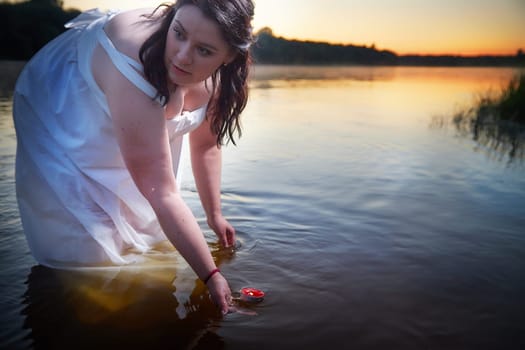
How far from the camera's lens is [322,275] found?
2.60 m

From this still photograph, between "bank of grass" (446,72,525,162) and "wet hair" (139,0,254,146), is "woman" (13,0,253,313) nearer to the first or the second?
"wet hair" (139,0,254,146)

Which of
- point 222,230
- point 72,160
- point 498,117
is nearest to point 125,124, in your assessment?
point 72,160

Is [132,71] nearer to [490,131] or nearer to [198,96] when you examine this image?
[198,96]

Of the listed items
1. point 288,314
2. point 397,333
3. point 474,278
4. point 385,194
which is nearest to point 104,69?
point 288,314

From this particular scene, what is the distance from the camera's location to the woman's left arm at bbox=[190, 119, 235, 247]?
273 cm

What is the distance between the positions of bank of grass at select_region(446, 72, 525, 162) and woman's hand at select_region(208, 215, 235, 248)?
6.26 meters

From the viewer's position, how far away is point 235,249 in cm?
293

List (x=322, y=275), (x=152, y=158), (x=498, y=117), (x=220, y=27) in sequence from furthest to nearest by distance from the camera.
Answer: (x=498, y=117)
(x=322, y=275)
(x=152, y=158)
(x=220, y=27)

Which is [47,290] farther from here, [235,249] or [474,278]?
[474,278]

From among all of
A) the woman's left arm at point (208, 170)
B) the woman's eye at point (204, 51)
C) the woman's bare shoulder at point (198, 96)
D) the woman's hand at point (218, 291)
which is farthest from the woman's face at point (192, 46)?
the woman's hand at point (218, 291)

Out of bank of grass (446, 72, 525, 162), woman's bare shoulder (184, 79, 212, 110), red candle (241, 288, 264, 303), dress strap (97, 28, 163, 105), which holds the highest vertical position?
dress strap (97, 28, 163, 105)

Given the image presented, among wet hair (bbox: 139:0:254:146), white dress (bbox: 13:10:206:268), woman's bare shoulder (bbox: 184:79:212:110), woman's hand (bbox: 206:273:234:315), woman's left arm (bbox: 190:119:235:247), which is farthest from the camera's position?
woman's left arm (bbox: 190:119:235:247)

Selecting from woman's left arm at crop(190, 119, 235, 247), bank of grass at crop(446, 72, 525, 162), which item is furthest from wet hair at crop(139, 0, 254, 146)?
bank of grass at crop(446, 72, 525, 162)

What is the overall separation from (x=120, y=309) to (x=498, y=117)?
953 centimetres
